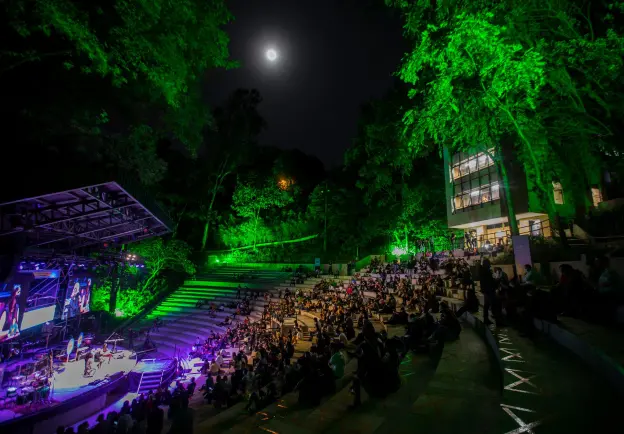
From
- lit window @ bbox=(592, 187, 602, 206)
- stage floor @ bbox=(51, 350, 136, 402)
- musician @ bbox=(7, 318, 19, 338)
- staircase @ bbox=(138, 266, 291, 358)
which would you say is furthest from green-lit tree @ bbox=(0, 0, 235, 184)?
lit window @ bbox=(592, 187, 602, 206)

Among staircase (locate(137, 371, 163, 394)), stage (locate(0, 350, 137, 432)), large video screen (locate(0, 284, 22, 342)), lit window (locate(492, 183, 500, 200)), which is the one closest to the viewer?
stage (locate(0, 350, 137, 432))

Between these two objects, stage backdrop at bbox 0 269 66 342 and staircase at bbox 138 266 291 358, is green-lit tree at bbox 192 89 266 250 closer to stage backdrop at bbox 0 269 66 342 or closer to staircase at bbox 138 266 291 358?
staircase at bbox 138 266 291 358

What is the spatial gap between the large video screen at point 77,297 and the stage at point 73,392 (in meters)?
2.61

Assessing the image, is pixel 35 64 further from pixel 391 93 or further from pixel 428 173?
pixel 428 173

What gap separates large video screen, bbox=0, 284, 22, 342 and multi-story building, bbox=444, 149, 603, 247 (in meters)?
24.0

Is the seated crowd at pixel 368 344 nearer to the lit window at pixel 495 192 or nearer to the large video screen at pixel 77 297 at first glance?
the large video screen at pixel 77 297

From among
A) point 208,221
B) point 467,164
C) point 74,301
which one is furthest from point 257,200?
point 467,164

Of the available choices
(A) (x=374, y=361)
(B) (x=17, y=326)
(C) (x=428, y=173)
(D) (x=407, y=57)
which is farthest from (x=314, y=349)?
(C) (x=428, y=173)

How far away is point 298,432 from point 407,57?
10069 millimetres

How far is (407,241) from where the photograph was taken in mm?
28875

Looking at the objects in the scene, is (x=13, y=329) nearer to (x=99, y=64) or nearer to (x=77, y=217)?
(x=77, y=217)

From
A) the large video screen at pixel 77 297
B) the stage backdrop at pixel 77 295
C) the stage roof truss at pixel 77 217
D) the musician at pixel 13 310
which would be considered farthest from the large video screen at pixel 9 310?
the large video screen at pixel 77 297

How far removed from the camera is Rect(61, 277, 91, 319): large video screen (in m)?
15.1

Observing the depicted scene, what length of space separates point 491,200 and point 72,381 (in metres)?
28.5
